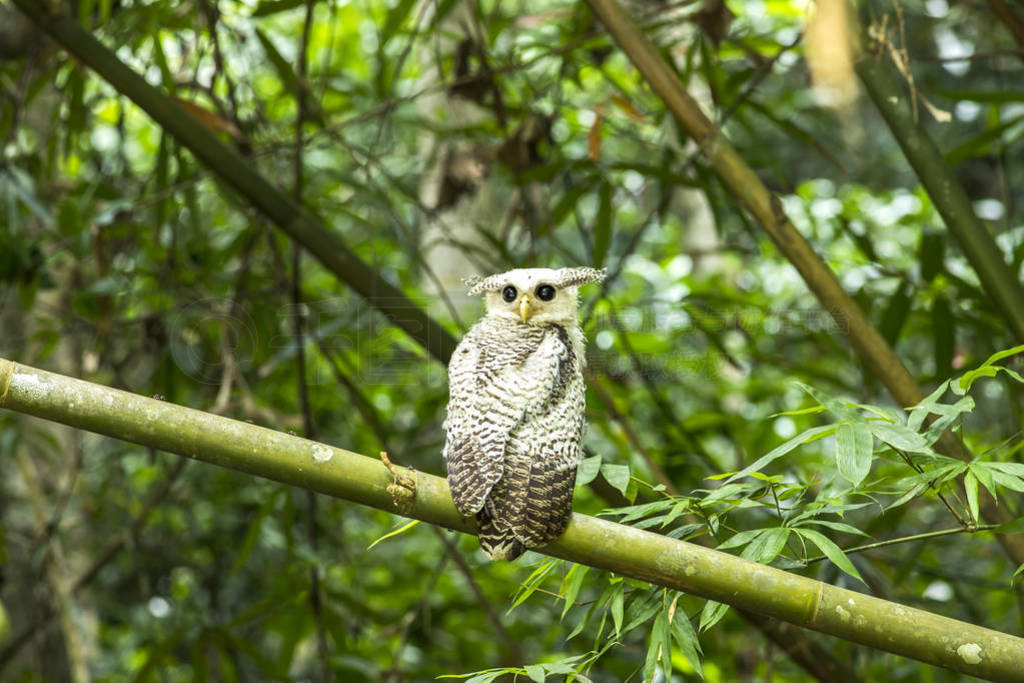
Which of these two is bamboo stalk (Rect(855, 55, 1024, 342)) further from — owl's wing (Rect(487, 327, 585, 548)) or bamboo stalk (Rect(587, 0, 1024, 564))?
owl's wing (Rect(487, 327, 585, 548))

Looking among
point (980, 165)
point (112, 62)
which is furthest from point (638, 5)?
point (980, 165)

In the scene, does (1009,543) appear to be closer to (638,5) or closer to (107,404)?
(107,404)

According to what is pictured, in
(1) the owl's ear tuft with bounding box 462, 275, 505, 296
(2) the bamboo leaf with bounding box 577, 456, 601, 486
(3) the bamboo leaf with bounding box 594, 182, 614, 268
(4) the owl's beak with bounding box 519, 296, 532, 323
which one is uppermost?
(3) the bamboo leaf with bounding box 594, 182, 614, 268

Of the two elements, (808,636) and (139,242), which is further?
(139,242)

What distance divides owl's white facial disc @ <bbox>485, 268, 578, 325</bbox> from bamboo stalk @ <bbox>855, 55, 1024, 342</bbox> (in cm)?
76

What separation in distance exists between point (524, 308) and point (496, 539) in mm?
693

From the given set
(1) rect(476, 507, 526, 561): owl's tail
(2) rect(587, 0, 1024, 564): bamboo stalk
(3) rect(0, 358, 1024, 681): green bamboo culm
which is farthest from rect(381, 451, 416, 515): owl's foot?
(2) rect(587, 0, 1024, 564): bamboo stalk

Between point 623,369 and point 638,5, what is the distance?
1.27m

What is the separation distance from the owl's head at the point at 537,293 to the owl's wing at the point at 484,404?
158 mm

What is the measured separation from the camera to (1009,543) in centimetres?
184

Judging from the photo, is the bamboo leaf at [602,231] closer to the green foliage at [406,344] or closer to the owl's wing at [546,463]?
the green foliage at [406,344]

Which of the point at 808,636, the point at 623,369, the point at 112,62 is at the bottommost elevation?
the point at 808,636

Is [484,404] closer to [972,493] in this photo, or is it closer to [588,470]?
[588,470]

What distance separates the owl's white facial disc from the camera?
2.19m
